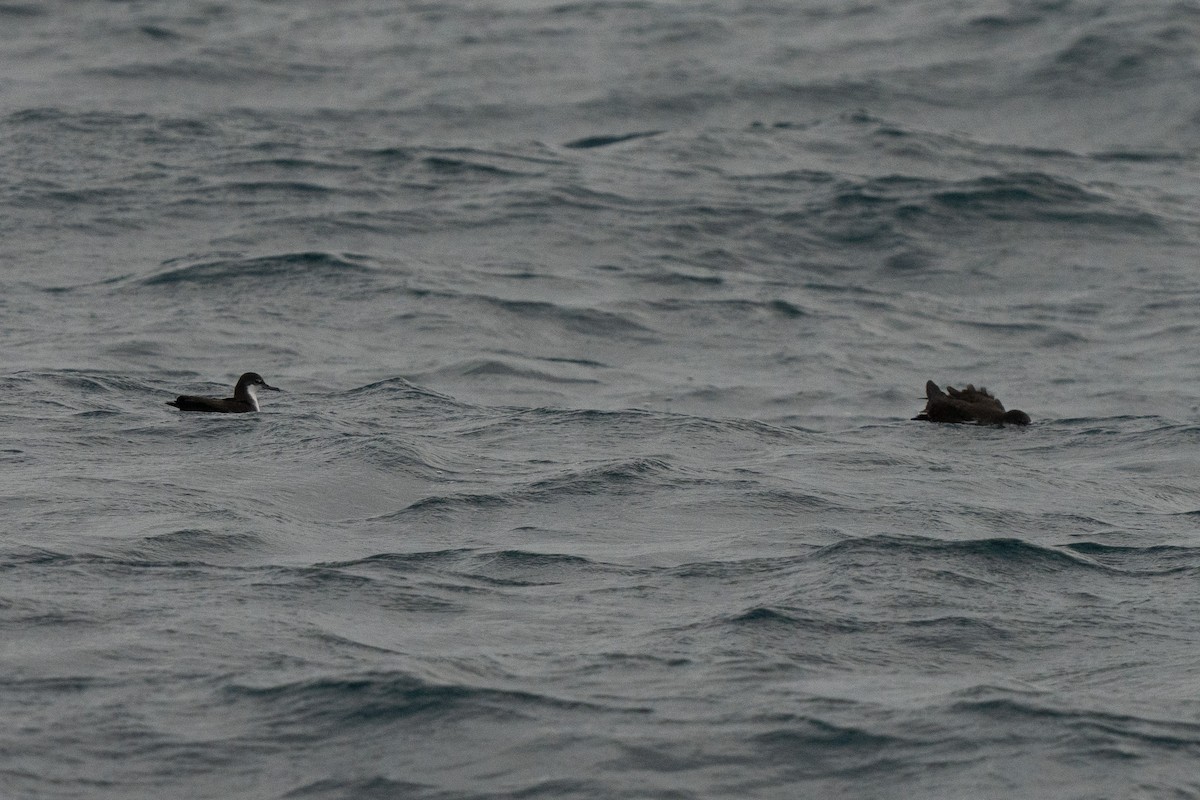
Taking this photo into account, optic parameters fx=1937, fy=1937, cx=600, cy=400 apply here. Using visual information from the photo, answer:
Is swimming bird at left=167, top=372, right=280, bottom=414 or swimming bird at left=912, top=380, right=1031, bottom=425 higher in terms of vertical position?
swimming bird at left=167, top=372, right=280, bottom=414

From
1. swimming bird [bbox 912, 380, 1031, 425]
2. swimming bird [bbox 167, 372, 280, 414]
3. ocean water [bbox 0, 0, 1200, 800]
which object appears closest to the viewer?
ocean water [bbox 0, 0, 1200, 800]

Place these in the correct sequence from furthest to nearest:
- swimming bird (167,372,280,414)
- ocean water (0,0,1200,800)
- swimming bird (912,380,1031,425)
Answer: swimming bird (912,380,1031,425) → swimming bird (167,372,280,414) → ocean water (0,0,1200,800)

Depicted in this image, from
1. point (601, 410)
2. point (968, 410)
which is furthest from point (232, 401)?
point (968, 410)

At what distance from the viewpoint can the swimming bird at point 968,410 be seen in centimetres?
1375

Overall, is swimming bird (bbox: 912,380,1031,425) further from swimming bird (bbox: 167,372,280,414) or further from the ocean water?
swimming bird (bbox: 167,372,280,414)

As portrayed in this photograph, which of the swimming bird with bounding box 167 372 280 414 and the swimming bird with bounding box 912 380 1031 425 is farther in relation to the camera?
the swimming bird with bounding box 912 380 1031 425

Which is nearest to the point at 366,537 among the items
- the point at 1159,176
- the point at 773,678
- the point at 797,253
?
the point at 773,678

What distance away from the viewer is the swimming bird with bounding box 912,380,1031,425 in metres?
13.8

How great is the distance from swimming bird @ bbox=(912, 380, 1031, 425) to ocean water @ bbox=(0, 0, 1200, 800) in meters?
0.18

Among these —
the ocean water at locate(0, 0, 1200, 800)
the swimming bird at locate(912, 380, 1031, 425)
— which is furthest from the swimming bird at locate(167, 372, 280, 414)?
the swimming bird at locate(912, 380, 1031, 425)

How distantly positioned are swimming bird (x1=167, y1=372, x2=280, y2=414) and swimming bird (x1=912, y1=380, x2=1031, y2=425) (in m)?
4.74

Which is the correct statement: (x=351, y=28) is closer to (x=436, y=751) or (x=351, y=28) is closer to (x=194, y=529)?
(x=194, y=529)

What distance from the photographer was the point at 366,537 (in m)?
9.95

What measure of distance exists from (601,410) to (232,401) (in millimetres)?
2680
